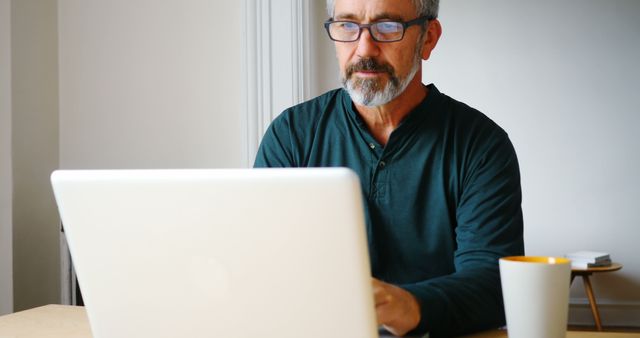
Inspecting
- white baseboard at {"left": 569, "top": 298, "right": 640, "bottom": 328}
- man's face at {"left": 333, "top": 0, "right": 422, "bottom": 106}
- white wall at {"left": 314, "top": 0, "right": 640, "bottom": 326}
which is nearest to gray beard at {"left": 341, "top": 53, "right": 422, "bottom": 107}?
man's face at {"left": 333, "top": 0, "right": 422, "bottom": 106}

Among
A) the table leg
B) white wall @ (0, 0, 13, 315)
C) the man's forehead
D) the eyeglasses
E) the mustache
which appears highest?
the man's forehead

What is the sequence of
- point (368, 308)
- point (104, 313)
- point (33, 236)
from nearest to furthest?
1. point (368, 308)
2. point (104, 313)
3. point (33, 236)

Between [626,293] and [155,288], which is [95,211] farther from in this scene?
[626,293]

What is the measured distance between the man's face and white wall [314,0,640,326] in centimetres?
309

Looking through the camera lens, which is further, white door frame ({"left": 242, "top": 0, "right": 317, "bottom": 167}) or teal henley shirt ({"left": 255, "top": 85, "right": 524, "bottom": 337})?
white door frame ({"left": 242, "top": 0, "right": 317, "bottom": 167})

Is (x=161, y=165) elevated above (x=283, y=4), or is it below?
below

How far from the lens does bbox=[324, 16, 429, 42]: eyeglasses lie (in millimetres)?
1418

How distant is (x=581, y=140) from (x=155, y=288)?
4135 millimetres

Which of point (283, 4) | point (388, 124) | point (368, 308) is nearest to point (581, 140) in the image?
point (283, 4)

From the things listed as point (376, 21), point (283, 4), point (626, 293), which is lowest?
point (626, 293)

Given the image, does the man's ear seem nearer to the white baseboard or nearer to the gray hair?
the gray hair

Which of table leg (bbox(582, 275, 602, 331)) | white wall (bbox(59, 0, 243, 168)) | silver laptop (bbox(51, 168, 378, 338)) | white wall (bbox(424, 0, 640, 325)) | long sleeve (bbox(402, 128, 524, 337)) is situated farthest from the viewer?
white wall (bbox(424, 0, 640, 325))

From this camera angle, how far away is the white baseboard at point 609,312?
457 centimetres

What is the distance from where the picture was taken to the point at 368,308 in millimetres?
695
